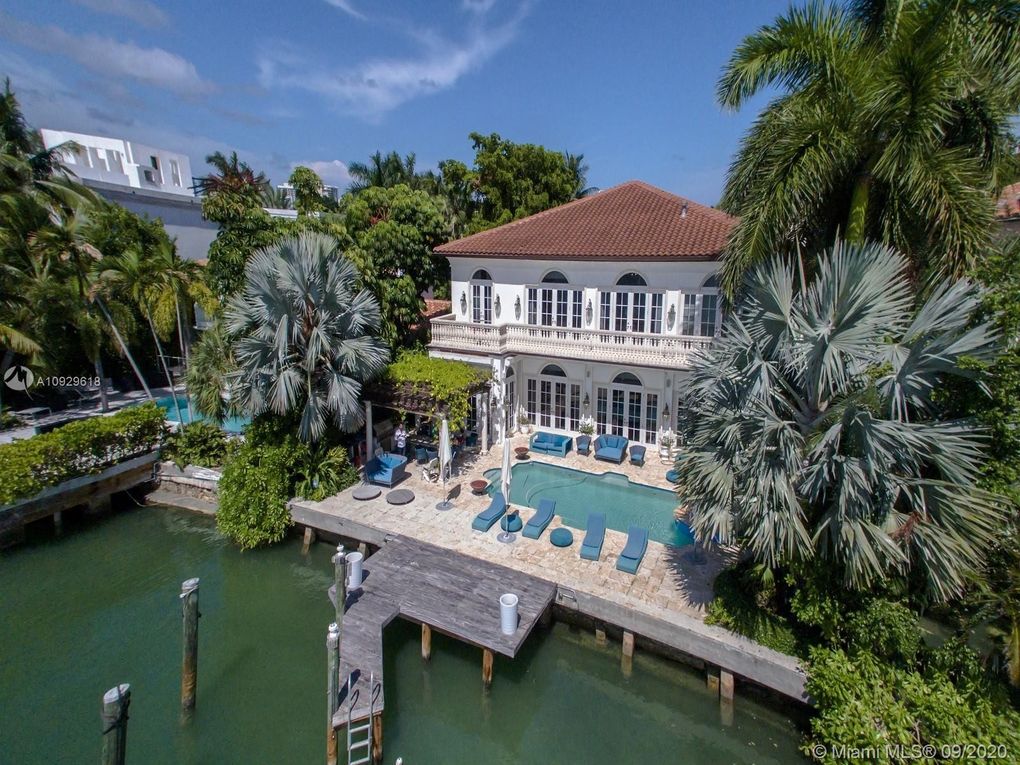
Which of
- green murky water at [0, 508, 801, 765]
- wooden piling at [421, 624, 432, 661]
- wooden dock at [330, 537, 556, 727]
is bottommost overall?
green murky water at [0, 508, 801, 765]

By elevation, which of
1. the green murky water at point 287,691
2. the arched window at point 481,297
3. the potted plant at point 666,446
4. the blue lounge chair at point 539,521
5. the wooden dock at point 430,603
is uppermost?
the arched window at point 481,297

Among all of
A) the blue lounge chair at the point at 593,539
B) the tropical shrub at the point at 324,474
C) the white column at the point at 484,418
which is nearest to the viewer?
the blue lounge chair at the point at 593,539

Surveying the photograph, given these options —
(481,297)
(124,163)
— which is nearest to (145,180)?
(124,163)

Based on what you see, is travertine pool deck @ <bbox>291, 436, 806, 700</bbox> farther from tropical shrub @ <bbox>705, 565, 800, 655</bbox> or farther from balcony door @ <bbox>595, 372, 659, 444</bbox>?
balcony door @ <bbox>595, 372, 659, 444</bbox>

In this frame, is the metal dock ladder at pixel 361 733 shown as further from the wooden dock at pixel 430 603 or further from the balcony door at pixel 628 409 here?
the balcony door at pixel 628 409

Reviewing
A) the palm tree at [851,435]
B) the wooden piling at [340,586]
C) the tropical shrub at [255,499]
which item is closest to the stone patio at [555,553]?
the tropical shrub at [255,499]

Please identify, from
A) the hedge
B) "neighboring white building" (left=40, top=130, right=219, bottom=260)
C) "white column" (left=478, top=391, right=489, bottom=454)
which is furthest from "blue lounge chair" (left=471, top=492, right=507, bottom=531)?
"neighboring white building" (left=40, top=130, right=219, bottom=260)

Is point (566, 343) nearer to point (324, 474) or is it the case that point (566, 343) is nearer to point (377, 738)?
point (324, 474)
